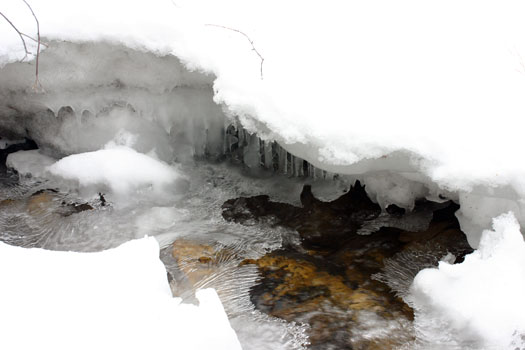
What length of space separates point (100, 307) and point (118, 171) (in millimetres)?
2264

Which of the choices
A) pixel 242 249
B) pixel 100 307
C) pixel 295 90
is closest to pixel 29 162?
pixel 242 249

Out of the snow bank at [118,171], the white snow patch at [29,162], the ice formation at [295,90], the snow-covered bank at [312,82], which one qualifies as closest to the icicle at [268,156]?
the ice formation at [295,90]

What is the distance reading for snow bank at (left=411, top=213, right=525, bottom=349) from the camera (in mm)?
2010

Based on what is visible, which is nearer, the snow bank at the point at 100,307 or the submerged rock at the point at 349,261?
the snow bank at the point at 100,307

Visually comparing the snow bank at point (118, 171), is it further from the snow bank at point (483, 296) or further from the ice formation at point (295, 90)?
the snow bank at point (483, 296)

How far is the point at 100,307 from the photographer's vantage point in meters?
1.49

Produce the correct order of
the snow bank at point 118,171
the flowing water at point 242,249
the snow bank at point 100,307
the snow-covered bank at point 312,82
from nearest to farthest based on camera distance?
the snow bank at point 100,307 < the flowing water at point 242,249 < the snow-covered bank at point 312,82 < the snow bank at point 118,171

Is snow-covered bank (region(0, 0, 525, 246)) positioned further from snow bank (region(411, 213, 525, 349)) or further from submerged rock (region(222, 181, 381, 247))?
Answer: submerged rock (region(222, 181, 381, 247))

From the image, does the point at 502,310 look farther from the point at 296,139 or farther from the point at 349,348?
the point at 296,139

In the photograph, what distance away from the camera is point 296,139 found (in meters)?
2.63

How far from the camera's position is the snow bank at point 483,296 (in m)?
2.01

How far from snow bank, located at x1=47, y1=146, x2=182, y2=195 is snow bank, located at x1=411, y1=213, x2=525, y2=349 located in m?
2.18

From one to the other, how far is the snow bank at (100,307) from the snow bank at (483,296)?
1.16m

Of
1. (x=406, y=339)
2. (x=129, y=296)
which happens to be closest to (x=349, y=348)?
(x=406, y=339)
